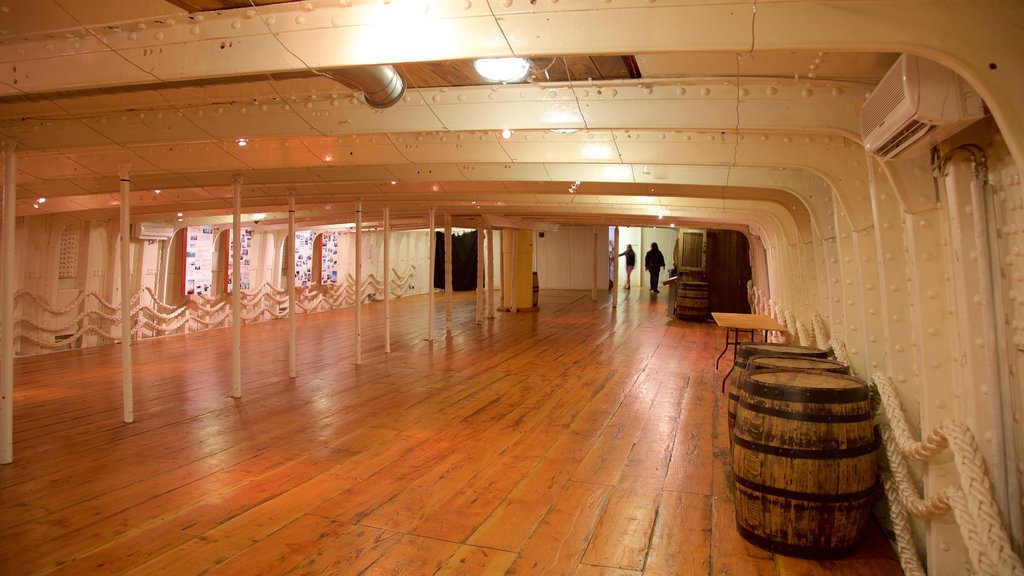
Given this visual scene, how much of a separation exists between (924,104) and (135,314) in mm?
12889

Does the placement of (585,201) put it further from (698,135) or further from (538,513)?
(538,513)

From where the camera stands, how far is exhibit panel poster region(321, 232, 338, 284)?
19.0m

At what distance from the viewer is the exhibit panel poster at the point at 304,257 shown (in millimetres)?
17938

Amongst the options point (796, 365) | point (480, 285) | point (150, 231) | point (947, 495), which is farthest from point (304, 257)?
point (947, 495)

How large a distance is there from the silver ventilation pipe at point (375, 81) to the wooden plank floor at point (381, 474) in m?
2.34

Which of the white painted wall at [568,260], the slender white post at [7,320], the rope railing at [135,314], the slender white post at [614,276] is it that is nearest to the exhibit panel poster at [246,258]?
the rope railing at [135,314]

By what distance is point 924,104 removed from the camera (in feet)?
7.27

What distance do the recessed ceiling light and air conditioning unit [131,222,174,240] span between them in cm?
1021

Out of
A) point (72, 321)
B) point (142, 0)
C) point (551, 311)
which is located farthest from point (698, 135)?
point (551, 311)

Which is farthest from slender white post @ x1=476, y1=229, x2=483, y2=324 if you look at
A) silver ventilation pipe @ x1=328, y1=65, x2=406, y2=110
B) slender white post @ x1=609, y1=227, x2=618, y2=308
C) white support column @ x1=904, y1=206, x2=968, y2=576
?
white support column @ x1=904, y1=206, x2=968, y2=576

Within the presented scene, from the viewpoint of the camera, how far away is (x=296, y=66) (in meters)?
2.94

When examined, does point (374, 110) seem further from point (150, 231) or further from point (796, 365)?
point (150, 231)

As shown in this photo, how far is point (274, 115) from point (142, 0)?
186 centimetres

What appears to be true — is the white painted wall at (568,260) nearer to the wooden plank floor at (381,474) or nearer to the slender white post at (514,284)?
the slender white post at (514,284)
